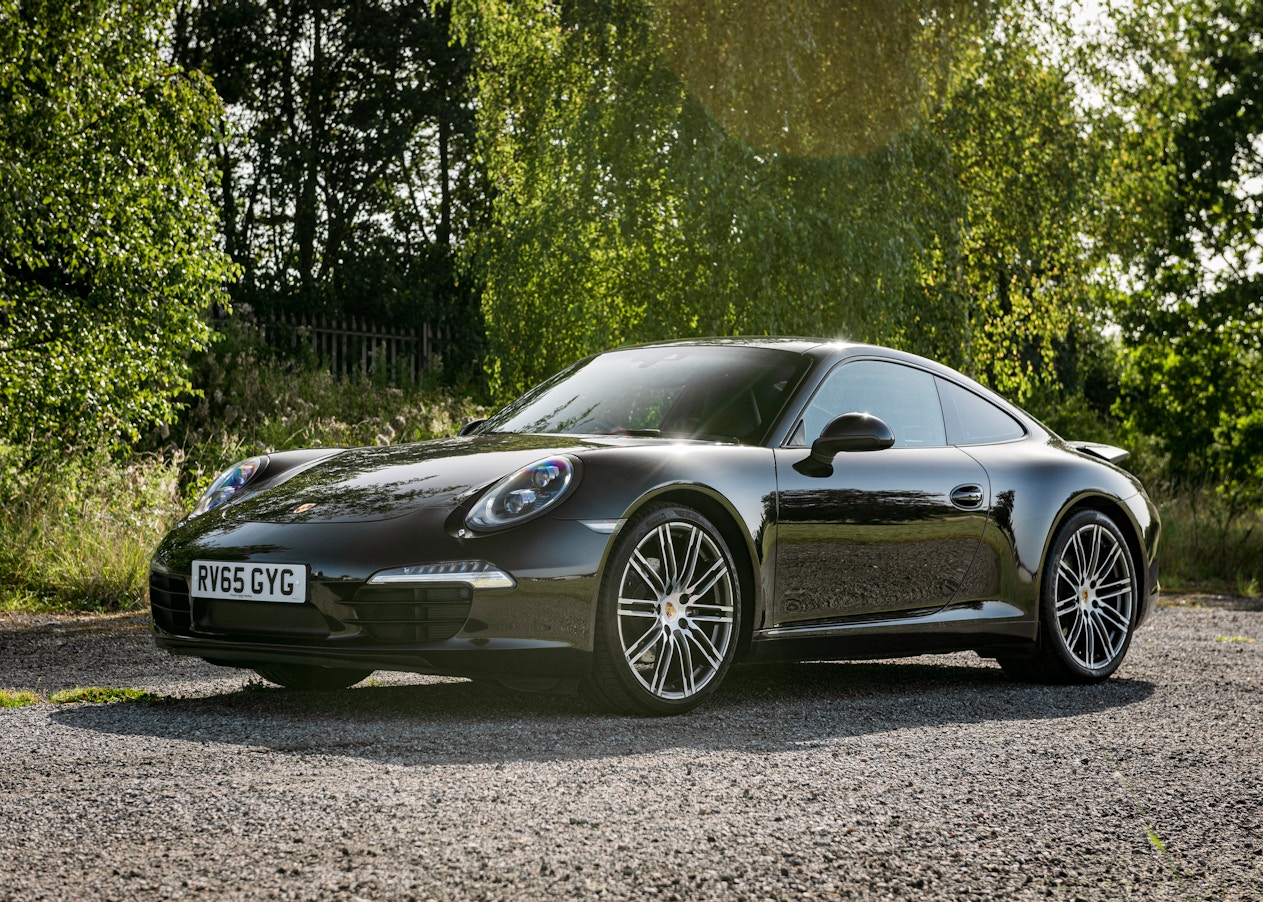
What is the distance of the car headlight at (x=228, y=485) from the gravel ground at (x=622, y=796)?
0.73 metres

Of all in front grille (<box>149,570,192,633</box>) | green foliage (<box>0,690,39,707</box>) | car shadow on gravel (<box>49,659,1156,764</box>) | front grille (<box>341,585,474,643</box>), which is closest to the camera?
car shadow on gravel (<box>49,659,1156,764</box>)

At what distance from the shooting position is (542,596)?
496 cm

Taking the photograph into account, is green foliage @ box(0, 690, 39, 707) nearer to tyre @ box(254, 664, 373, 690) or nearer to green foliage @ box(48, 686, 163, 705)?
green foliage @ box(48, 686, 163, 705)

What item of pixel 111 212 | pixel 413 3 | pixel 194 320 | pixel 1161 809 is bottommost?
pixel 1161 809

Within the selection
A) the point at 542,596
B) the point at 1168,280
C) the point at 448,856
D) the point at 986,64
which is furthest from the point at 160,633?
the point at 1168,280

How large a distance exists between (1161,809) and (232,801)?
2445 mm

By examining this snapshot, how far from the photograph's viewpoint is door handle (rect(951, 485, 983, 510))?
6.34 m

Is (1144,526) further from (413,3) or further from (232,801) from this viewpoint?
(413,3)

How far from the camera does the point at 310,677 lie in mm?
5945

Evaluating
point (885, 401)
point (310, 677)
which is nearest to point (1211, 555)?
point (885, 401)

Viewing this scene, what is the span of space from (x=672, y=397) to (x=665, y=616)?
47.8 inches

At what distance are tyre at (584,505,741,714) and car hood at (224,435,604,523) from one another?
475 millimetres

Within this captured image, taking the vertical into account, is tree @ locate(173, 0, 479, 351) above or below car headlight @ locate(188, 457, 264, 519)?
above

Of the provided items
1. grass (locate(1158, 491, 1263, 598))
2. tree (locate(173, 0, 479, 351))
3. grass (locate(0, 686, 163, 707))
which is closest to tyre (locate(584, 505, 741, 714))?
grass (locate(0, 686, 163, 707))
